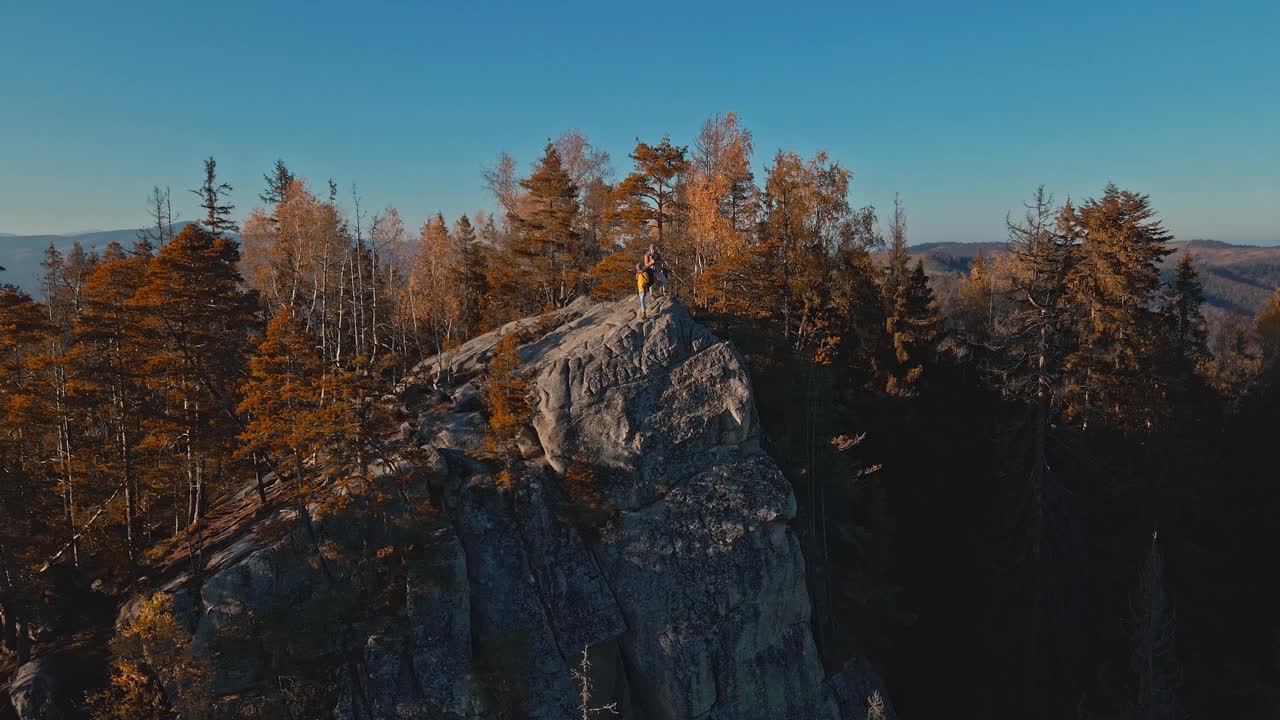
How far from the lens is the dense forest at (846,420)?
2092 cm

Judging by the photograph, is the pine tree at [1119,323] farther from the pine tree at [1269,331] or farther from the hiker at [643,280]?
the pine tree at [1269,331]

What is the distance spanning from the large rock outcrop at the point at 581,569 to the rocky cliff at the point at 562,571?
0.07m

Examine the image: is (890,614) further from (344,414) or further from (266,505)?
(266,505)

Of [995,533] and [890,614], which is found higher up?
[995,533]

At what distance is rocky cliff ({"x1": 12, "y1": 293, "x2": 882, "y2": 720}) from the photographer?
62.3 feet

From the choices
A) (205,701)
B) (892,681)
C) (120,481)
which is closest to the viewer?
(205,701)

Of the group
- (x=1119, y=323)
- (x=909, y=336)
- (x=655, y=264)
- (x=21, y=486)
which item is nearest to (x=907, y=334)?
(x=909, y=336)

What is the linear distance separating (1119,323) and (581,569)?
92.7ft

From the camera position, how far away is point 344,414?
63.9 ft

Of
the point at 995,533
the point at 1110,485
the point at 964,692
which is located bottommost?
the point at 964,692

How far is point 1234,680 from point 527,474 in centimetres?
3452

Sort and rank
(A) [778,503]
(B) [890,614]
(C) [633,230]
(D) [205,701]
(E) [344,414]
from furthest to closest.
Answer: (C) [633,230], (B) [890,614], (A) [778,503], (E) [344,414], (D) [205,701]

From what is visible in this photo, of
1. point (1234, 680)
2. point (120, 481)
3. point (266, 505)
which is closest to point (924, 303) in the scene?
point (1234, 680)

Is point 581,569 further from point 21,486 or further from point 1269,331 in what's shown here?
point 1269,331
